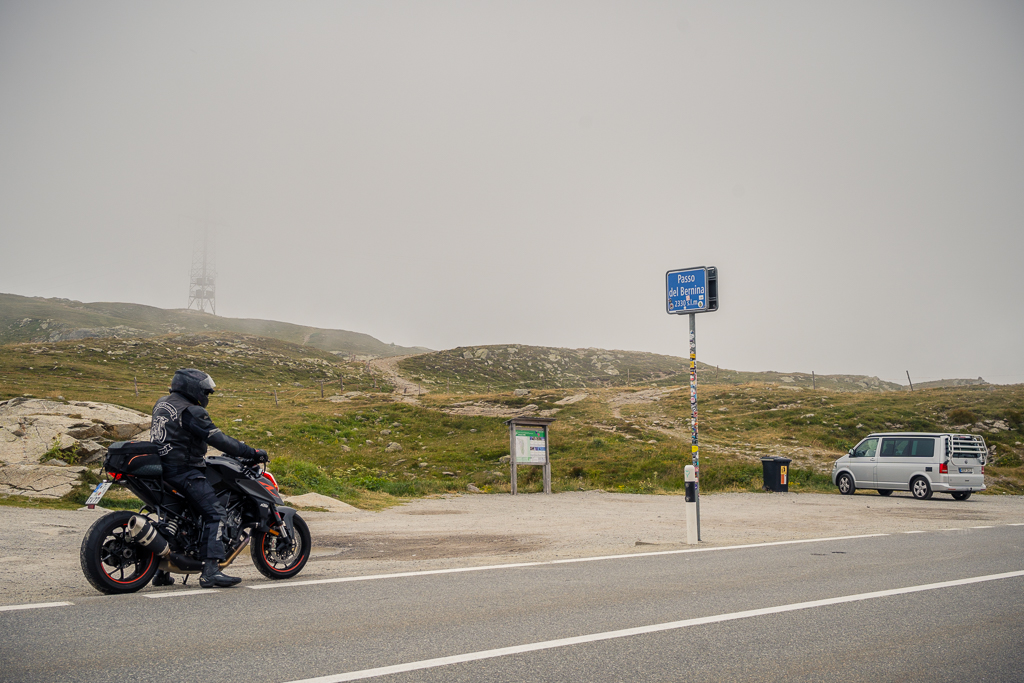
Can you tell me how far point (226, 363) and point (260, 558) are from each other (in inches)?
3485

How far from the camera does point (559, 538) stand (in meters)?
12.0

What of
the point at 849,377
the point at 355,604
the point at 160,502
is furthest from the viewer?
the point at 849,377

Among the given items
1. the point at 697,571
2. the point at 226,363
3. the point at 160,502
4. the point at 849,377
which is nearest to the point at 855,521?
the point at 697,571

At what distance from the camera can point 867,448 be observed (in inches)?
923

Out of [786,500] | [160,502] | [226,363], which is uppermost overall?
[226,363]

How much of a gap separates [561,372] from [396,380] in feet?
132

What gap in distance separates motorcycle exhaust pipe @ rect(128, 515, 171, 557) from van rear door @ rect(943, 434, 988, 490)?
22.1 metres

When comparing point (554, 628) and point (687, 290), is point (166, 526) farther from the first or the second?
point (687, 290)

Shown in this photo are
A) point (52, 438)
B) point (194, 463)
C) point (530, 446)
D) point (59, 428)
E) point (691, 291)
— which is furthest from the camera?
point (530, 446)

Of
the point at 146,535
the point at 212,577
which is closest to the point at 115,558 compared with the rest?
the point at 146,535

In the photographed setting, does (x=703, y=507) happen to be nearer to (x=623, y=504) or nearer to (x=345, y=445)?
(x=623, y=504)

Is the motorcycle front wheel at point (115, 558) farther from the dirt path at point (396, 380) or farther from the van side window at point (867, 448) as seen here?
the dirt path at point (396, 380)

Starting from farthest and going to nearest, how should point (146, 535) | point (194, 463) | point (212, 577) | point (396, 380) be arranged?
point (396, 380)
point (194, 463)
point (212, 577)
point (146, 535)

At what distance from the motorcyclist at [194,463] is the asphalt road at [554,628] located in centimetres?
24
